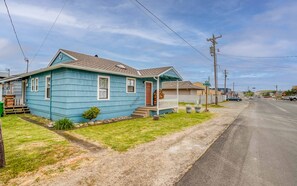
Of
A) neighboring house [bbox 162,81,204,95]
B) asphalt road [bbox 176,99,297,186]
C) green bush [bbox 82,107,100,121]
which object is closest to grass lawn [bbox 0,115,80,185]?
green bush [bbox 82,107,100,121]

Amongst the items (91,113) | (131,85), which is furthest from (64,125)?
(131,85)

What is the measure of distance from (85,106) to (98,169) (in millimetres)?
6343

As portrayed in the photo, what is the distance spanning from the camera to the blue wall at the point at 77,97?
28.6 feet

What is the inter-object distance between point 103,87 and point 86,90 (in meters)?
1.34

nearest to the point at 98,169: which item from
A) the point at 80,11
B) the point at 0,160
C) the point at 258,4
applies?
the point at 0,160

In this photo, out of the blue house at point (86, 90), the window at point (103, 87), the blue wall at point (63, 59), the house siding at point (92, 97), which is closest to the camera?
the house siding at point (92, 97)

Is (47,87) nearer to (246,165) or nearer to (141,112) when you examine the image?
(141,112)

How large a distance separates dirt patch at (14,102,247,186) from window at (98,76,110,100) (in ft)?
19.6

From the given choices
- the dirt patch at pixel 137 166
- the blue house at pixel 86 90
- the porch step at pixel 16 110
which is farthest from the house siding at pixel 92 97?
the porch step at pixel 16 110

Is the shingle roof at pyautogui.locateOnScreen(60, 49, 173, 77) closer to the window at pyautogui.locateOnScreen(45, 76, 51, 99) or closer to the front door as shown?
the front door

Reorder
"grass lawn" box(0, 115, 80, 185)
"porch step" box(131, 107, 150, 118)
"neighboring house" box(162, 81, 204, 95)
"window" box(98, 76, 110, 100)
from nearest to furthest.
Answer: "grass lawn" box(0, 115, 80, 185)
"window" box(98, 76, 110, 100)
"porch step" box(131, 107, 150, 118)
"neighboring house" box(162, 81, 204, 95)

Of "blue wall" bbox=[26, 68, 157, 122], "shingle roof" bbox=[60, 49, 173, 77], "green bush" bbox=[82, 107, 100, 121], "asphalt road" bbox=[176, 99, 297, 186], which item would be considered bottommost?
"asphalt road" bbox=[176, 99, 297, 186]

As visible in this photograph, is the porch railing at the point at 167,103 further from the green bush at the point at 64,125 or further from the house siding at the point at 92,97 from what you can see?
the green bush at the point at 64,125

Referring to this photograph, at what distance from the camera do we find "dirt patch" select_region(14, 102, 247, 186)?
3.14m
